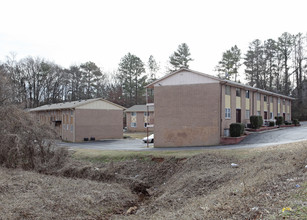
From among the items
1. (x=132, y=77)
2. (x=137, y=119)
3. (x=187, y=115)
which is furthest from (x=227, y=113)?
(x=132, y=77)

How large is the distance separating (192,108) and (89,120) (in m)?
17.3

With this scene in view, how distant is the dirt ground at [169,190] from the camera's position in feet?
23.0

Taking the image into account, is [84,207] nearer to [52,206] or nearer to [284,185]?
[52,206]

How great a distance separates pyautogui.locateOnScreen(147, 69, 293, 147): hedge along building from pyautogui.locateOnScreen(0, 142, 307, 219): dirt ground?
8.51m

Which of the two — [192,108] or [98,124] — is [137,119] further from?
[192,108]

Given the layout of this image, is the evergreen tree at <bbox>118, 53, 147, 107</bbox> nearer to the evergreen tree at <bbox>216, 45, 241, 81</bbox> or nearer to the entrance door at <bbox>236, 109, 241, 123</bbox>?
the evergreen tree at <bbox>216, 45, 241, 81</bbox>

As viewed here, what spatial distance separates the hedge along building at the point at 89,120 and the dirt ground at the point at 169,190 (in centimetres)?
1985

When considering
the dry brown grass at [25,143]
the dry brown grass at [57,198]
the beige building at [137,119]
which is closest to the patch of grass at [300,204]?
the dry brown grass at [57,198]

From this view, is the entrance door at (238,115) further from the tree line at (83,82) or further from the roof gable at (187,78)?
the tree line at (83,82)

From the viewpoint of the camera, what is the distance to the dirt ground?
7.02 meters

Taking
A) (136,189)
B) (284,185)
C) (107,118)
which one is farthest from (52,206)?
(107,118)

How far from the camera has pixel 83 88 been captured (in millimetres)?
64062

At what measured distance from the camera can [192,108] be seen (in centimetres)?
2614

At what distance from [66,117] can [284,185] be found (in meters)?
35.6
